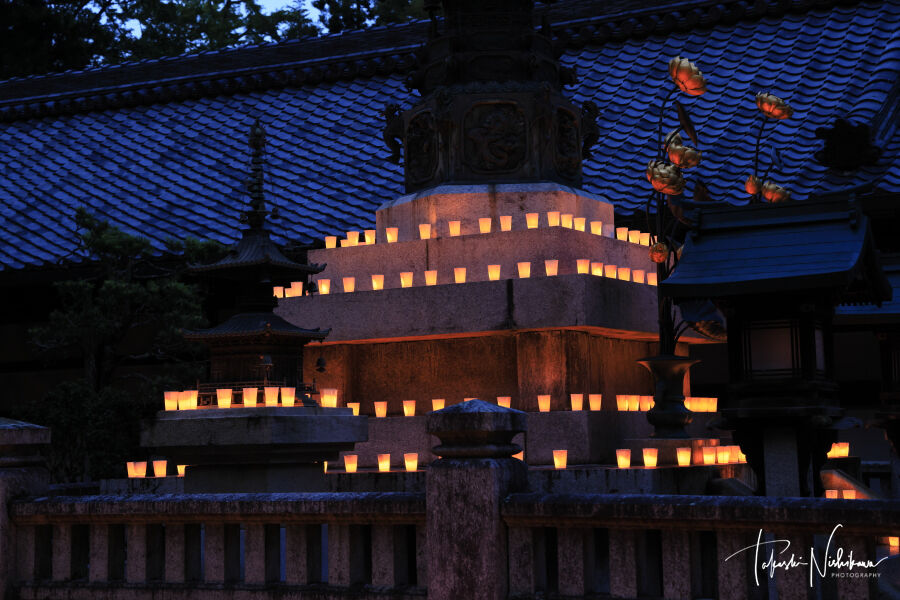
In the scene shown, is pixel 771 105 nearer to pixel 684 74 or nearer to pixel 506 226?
pixel 684 74

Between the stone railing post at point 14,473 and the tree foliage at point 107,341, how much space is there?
164 inches

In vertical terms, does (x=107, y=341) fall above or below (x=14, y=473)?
above

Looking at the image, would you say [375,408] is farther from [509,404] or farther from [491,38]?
[491,38]

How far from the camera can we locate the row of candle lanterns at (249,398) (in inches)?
399

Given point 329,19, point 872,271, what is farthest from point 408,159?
point 329,19

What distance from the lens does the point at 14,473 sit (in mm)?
8234

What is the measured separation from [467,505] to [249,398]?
395 centimetres

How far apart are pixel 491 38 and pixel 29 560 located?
6.78 m

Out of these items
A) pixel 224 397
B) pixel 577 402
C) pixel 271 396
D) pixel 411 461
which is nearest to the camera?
pixel 271 396

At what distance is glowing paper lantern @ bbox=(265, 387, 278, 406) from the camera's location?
33.2ft

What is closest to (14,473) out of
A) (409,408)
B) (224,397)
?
(224,397)

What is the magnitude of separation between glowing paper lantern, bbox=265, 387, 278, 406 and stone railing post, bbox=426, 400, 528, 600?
3.65 m

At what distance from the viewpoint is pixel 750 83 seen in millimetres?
18641

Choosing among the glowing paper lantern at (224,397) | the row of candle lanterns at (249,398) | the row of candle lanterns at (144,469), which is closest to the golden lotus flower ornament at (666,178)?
the row of candle lanterns at (249,398)
